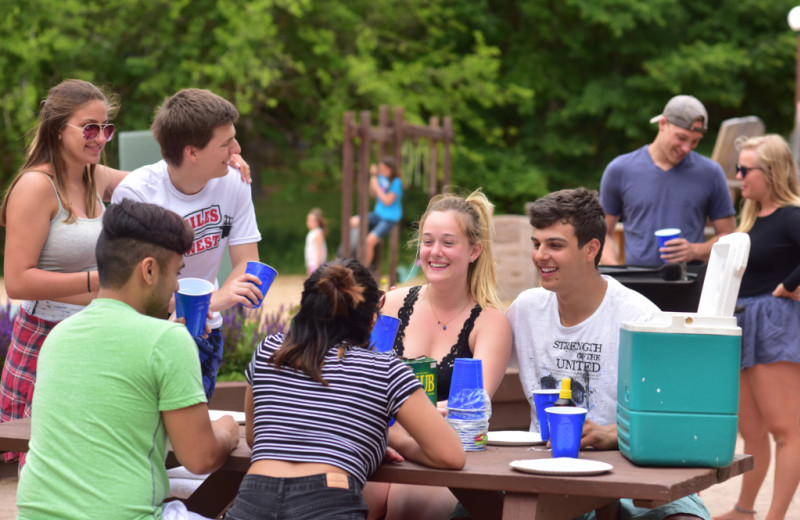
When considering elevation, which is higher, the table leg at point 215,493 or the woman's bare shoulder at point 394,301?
the woman's bare shoulder at point 394,301

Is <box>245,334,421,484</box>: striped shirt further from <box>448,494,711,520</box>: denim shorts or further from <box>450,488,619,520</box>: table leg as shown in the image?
<box>448,494,711,520</box>: denim shorts

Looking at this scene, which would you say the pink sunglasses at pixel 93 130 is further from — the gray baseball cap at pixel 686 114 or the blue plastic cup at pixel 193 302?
the gray baseball cap at pixel 686 114

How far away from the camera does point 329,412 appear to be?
8.52 ft

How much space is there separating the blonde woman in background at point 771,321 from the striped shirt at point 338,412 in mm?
2748

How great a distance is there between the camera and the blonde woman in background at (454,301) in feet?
11.4

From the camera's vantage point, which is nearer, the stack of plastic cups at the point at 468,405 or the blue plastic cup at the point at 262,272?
the stack of plastic cups at the point at 468,405

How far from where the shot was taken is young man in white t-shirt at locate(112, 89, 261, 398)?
11.4ft

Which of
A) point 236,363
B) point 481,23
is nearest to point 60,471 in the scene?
point 236,363

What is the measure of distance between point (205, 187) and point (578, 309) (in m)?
1.44

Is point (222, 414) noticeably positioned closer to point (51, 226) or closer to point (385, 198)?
point (51, 226)

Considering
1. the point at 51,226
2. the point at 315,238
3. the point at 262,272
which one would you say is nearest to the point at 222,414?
the point at 262,272

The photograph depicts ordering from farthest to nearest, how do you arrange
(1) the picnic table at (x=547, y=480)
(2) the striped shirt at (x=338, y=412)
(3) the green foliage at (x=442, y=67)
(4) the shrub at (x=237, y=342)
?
(3) the green foliage at (x=442, y=67) < (4) the shrub at (x=237, y=342) < (2) the striped shirt at (x=338, y=412) < (1) the picnic table at (x=547, y=480)

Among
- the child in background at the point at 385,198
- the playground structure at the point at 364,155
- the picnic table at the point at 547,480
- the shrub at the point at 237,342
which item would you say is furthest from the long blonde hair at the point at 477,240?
the child in background at the point at 385,198

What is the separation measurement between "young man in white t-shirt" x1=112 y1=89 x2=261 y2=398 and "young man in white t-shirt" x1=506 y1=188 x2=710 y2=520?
943 millimetres
